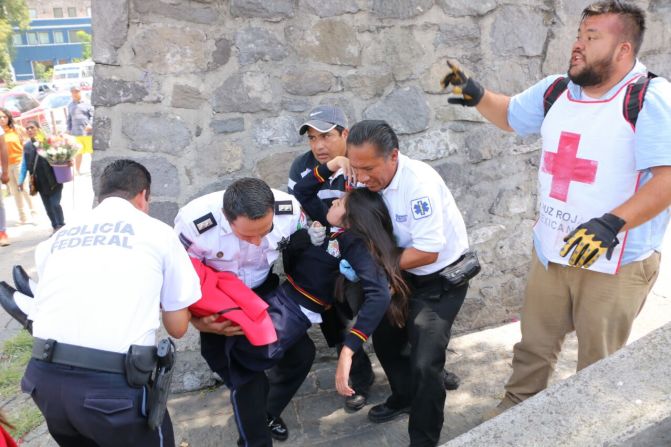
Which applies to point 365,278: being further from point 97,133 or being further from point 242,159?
point 97,133

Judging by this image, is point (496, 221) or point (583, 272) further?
point (496, 221)

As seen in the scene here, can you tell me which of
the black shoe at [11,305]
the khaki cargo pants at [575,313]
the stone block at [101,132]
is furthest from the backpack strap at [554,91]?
the black shoe at [11,305]

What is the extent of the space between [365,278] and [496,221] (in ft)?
4.86

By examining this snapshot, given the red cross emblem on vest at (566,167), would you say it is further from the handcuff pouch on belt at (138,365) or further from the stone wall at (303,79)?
the handcuff pouch on belt at (138,365)

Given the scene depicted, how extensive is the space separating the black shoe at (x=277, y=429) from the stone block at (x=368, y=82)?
70.3 inches

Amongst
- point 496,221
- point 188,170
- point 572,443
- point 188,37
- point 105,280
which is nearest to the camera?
point 572,443

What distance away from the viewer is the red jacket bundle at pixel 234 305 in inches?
89.0

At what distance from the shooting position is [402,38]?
10.0 ft

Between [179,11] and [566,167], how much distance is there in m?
1.96

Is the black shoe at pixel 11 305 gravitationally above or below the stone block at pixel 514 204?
below

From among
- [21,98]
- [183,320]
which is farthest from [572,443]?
[21,98]

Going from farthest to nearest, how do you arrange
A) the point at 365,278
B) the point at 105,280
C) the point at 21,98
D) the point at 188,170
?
the point at 21,98
the point at 188,170
the point at 365,278
the point at 105,280

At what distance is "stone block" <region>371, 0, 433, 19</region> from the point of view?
9.78 ft

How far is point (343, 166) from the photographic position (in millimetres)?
2656
